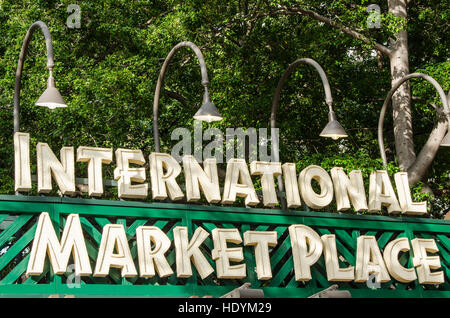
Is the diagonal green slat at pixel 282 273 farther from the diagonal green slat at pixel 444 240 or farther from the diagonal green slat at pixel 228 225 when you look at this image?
the diagonal green slat at pixel 444 240

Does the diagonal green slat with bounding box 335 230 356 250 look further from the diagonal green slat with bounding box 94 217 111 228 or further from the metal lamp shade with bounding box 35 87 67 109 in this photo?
the metal lamp shade with bounding box 35 87 67 109

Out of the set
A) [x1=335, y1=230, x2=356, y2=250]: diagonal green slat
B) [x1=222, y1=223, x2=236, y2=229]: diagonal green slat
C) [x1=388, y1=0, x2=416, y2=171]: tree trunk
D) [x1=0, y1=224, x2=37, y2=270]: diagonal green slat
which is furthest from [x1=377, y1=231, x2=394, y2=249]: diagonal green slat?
[x1=388, y1=0, x2=416, y2=171]: tree trunk

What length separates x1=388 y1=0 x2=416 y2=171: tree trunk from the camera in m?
19.8

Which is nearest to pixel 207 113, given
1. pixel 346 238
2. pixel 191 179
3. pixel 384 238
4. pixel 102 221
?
pixel 191 179

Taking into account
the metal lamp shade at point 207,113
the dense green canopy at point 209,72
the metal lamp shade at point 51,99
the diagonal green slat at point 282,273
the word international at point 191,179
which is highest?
the dense green canopy at point 209,72

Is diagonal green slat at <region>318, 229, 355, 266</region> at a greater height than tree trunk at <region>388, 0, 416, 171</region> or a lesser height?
lesser

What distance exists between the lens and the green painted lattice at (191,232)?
957 centimetres

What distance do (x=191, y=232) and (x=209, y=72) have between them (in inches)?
397

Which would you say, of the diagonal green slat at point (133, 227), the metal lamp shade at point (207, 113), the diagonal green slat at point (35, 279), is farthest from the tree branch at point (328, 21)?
the diagonal green slat at point (35, 279)

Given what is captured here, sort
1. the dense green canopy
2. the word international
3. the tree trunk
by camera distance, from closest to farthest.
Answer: the word international < the dense green canopy < the tree trunk

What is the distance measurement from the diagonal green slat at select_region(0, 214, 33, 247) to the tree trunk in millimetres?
12490

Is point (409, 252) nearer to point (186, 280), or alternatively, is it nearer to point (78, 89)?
point (186, 280)

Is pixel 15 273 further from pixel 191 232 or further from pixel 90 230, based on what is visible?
pixel 191 232
